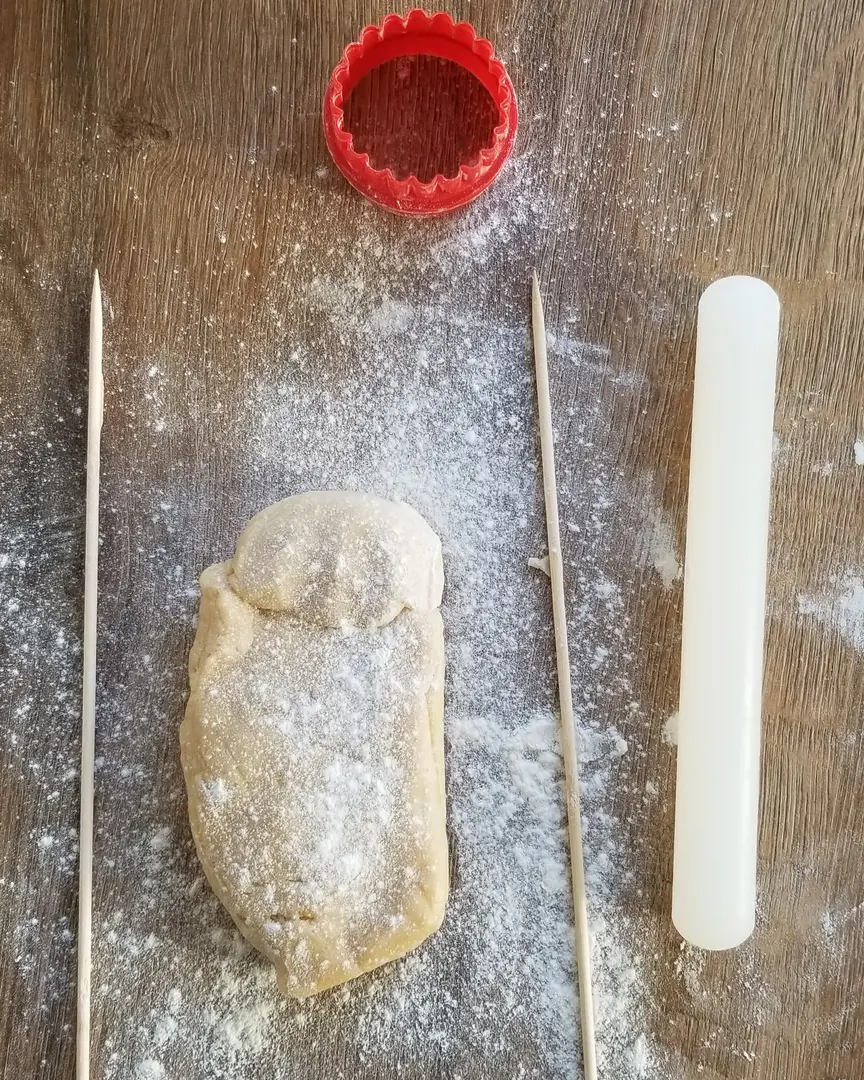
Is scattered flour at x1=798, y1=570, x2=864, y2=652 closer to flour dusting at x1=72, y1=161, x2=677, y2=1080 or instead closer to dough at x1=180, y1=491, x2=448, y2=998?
flour dusting at x1=72, y1=161, x2=677, y2=1080

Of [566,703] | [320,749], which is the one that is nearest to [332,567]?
[320,749]

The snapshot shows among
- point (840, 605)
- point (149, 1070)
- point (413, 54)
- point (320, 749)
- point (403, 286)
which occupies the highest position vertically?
point (413, 54)

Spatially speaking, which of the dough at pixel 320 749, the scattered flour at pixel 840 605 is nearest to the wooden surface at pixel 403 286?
the scattered flour at pixel 840 605

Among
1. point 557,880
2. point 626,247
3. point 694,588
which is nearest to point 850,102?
point 626,247

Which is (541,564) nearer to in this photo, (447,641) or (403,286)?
(447,641)

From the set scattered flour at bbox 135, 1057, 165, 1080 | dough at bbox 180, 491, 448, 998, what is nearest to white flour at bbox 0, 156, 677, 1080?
scattered flour at bbox 135, 1057, 165, 1080
